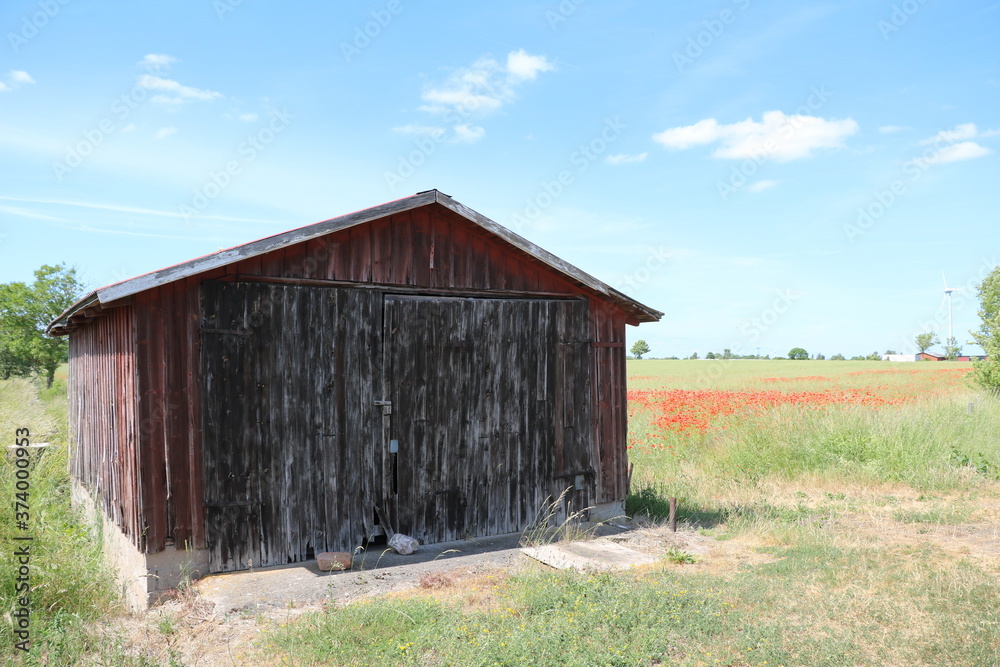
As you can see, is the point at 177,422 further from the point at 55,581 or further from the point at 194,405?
the point at 55,581

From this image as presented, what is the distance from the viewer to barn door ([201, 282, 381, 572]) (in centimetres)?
699

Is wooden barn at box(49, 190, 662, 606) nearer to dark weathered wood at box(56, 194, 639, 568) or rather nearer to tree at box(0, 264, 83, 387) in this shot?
dark weathered wood at box(56, 194, 639, 568)

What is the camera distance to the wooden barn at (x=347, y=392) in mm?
6805

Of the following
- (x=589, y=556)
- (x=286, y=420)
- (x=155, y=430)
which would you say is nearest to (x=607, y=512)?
(x=589, y=556)

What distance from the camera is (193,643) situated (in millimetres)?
5477

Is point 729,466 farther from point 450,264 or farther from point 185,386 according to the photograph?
point 185,386

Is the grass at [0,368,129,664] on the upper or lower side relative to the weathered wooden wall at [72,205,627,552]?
lower

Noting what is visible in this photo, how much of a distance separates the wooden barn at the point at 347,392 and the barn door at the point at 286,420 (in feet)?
0.07

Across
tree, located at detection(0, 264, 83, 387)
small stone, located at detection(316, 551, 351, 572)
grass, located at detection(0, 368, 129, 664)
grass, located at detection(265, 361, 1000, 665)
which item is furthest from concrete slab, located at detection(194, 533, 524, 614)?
tree, located at detection(0, 264, 83, 387)

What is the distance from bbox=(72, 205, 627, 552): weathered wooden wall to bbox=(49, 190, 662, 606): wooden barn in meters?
0.02

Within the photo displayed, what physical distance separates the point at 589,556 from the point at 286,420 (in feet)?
12.0

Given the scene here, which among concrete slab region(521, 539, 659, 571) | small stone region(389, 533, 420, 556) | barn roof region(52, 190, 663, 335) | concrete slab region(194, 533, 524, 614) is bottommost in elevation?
concrete slab region(521, 539, 659, 571)

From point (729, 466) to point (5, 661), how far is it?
10.6 meters

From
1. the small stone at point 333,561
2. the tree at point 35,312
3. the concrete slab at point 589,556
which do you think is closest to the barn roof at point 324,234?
the small stone at point 333,561
